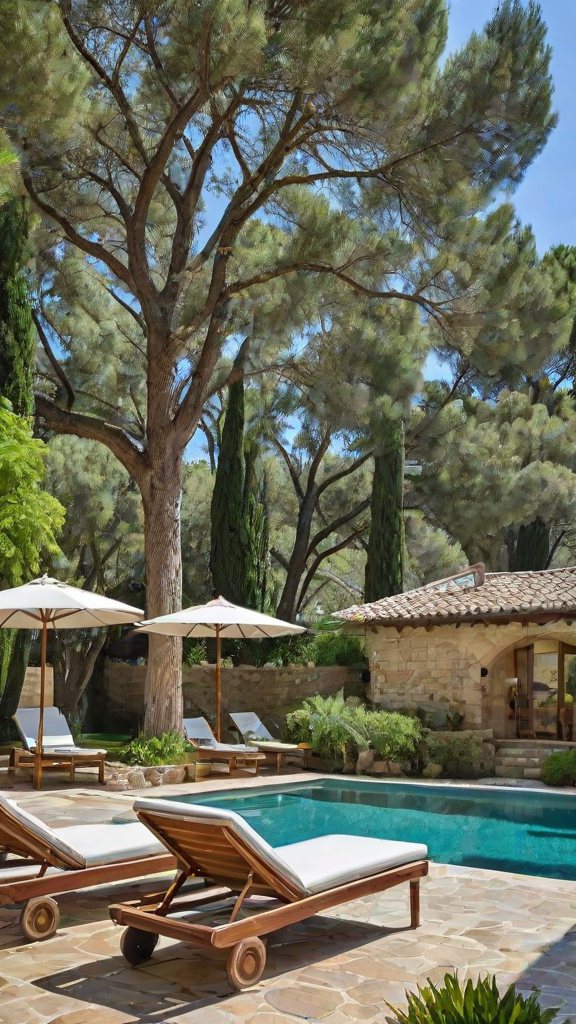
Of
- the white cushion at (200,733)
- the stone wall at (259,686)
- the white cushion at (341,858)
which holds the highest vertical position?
the stone wall at (259,686)

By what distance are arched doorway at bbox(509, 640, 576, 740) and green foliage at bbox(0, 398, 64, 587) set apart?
986cm

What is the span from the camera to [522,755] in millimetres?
15156

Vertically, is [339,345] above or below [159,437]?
above

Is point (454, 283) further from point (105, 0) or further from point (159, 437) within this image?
point (105, 0)

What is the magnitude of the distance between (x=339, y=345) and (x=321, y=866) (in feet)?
37.6

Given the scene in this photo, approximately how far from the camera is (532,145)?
42.2 ft

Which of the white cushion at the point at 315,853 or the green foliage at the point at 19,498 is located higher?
the green foliage at the point at 19,498

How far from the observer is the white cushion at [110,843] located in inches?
212

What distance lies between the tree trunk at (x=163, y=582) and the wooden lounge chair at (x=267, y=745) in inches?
52.2

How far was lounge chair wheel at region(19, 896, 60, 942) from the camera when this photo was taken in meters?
4.90

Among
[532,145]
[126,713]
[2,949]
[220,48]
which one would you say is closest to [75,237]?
[220,48]

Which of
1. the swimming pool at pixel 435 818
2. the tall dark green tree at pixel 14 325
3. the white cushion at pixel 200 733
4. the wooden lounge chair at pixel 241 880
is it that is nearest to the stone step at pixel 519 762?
the swimming pool at pixel 435 818

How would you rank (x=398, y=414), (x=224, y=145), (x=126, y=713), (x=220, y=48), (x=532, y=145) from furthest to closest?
(x=126, y=713), (x=398, y=414), (x=224, y=145), (x=532, y=145), (x=220, y=48)

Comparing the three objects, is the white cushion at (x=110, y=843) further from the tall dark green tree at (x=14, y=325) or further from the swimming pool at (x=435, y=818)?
the tall dark green tree at (x=14, y=325)
